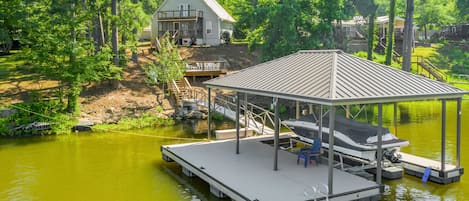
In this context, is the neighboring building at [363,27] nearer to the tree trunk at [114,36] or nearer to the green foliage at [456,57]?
the green foliage at [456,57]

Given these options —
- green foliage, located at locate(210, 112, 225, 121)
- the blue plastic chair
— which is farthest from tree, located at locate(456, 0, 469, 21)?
the blue plastic chair

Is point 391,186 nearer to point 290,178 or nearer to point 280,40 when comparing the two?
point 290,178

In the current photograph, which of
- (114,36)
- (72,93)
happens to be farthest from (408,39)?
(72,93)

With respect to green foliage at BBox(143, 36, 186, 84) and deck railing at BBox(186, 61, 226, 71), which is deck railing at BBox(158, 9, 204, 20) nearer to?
deck railing at BBox(186, 61, 226, 71)

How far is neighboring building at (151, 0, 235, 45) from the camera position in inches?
1542

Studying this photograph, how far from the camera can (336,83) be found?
10.5 meters

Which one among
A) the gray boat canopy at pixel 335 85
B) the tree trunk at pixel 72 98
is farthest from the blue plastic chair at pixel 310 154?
the tree trunk at pixel 72 98

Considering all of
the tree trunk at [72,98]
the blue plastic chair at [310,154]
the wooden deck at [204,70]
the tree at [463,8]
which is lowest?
the blue plastic chair at [310,154]

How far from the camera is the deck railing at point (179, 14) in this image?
39.3m

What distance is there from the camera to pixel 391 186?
12.5 meters

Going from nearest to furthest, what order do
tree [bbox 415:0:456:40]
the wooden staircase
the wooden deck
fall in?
1. the wooden staircase
2. the wooden deck
3. tree [bbox 415:0:456:40]

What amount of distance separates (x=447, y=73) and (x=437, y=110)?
490 inches

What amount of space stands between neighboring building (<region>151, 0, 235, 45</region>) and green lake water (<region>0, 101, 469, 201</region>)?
712 inches

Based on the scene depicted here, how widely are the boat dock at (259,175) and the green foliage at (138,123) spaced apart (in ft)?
24.8
